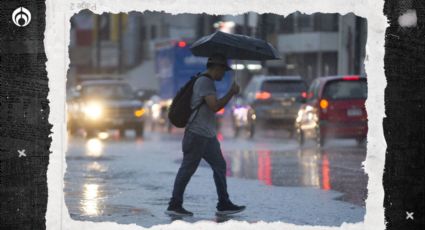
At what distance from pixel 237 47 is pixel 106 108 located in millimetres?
22090

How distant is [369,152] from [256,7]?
139 cm

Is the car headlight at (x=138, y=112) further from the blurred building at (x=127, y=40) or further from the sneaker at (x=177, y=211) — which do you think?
the blurred building at (x=127, y=40)

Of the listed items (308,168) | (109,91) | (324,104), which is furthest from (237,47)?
(109,91)

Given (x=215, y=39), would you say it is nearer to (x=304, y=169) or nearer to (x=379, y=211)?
(x=379, y=211)

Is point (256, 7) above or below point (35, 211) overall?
above

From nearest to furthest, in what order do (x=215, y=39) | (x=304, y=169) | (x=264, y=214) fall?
(x=215, y=39), (x=264, y=214), (x=304, y=169)

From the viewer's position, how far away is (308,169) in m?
20.2

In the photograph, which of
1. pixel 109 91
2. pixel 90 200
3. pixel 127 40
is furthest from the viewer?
pixel 127 40

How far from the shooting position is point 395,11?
29.1ft

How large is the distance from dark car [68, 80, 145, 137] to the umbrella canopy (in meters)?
21.7

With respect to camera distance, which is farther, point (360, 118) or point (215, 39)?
point (360, 118)

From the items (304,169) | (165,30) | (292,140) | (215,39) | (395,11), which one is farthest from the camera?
(165,30)

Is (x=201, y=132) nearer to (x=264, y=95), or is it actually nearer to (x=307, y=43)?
(x=264, y=95)

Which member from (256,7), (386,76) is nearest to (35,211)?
(256,7)
